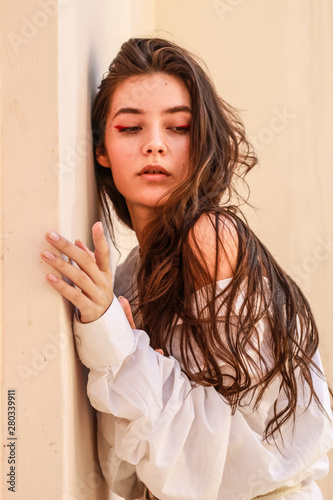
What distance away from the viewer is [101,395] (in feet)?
3.22

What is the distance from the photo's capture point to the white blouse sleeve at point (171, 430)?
979 mm

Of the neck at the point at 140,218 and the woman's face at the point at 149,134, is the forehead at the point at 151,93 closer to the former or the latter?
the woman's face at the point at 149,134

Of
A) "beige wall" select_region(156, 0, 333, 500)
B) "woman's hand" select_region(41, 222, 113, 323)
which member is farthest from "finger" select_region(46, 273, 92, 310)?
"beige wall" select_region(156, 0, 333, 500)

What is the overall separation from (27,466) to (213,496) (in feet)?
1.03

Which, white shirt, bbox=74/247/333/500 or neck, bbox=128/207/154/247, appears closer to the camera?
white shirt, bbox=74/247/333/500

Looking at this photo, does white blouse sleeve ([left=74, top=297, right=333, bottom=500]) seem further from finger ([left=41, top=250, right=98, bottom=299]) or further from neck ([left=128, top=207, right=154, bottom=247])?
neck ([left=128, top=207, right=154, bottom=247])

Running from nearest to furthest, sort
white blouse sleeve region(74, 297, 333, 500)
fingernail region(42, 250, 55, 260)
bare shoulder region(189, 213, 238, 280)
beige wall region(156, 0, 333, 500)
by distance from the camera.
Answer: fingernail region(42, 250, 55, 260), white blouse sleeve region(74, 297, 333, 500), bare shoulder region(189, 213, 238, 280), beige wall region(156, 0, 333, 500)

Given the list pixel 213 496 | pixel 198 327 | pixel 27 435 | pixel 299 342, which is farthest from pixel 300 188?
pixel 27 435

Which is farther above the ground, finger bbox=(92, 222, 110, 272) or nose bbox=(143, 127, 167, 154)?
nose bbox=(143, 127, 167, 154)

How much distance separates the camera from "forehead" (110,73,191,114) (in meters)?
1.23

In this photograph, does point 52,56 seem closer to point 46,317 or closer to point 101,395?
point 46,317

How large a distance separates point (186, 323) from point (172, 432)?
183 mm

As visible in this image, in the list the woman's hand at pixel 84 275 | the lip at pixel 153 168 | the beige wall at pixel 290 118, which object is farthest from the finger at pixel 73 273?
the beige wall at pixel 290 118

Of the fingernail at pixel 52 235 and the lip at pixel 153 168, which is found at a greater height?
the lip at pixel 153 168
